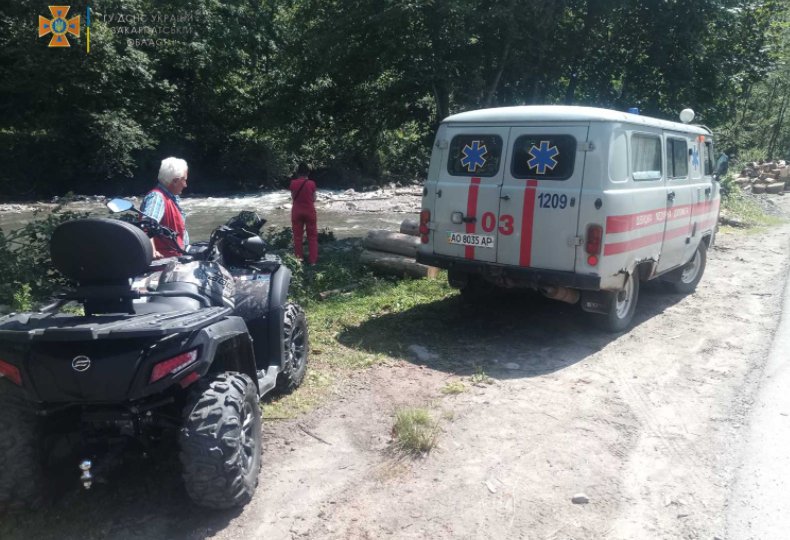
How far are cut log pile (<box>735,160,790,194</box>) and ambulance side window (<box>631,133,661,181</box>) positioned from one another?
2133 cm

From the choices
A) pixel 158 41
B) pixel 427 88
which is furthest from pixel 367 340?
pixel 158 41

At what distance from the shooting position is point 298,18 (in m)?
13.9

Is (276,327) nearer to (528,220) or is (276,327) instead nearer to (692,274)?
(528,220)

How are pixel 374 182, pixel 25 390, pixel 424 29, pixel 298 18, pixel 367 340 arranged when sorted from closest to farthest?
1. pixel 25 390
2. pixel 367 340
3. pixel 424 29
4. pixel 298 18
5. pixel 374 182

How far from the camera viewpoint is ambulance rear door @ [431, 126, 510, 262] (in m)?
6.52

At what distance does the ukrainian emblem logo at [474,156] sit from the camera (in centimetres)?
662

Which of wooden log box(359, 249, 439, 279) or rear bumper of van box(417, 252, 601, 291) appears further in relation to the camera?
wooden log box(359, 249, 439, 279)

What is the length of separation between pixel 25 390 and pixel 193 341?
808 mm

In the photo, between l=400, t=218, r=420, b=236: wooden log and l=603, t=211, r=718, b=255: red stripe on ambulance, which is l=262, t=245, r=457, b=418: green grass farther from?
l=603, t=211, r=718, b=255: red stripe on ambulance

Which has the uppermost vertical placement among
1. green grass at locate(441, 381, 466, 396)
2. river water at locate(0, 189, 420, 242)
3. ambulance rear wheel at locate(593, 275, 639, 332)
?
ambulance rear wheel at locate(593, 275, 639, 332)

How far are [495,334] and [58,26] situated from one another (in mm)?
21268

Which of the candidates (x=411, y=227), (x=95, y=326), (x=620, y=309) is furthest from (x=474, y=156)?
(x=95, y=326)

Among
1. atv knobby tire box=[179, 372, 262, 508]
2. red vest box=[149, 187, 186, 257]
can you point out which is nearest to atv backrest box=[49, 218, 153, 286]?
atv knobby tire box=[179, 372, 262, 508]

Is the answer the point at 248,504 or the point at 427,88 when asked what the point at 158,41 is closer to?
the point at 427,88
